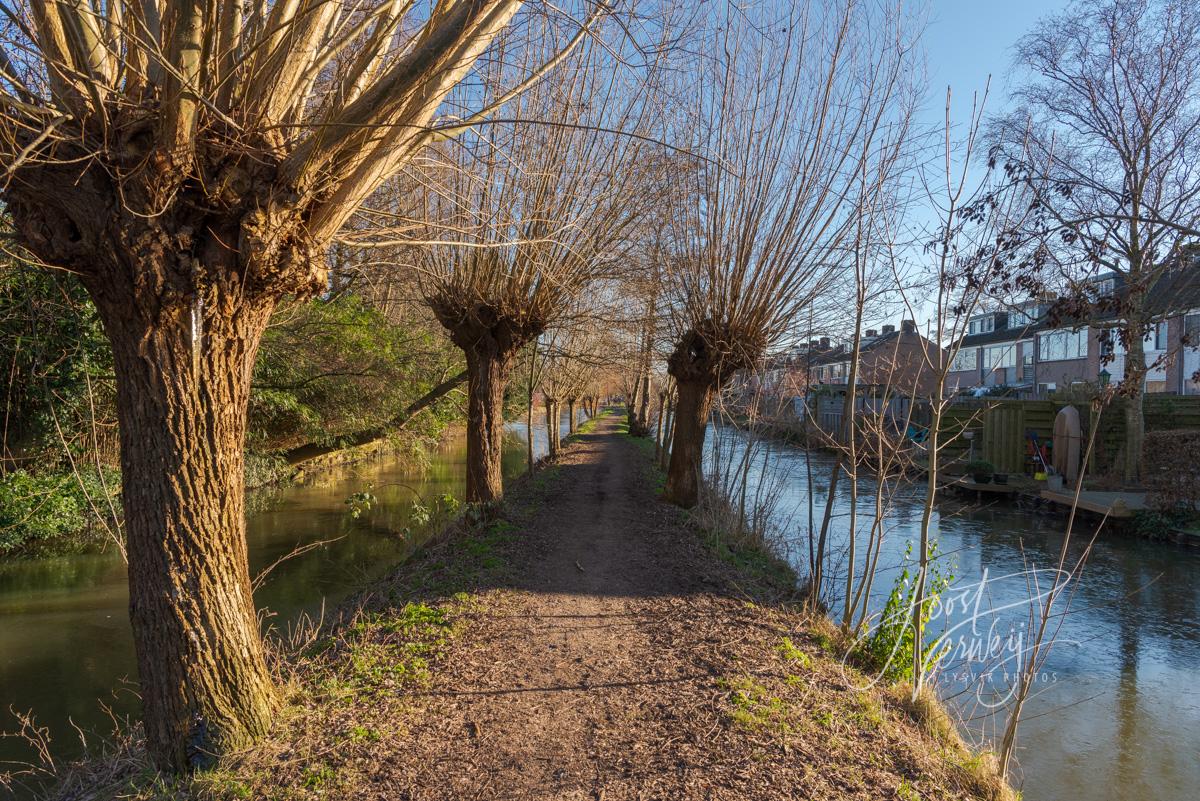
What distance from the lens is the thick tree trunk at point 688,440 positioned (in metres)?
11.9

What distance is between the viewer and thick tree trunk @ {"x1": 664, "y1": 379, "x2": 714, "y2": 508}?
1189 centimetres

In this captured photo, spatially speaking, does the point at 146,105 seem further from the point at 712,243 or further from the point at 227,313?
the point at 712,243

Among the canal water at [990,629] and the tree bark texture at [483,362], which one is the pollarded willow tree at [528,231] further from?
the canal water at [990,629]

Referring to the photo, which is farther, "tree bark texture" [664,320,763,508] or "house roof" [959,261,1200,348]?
"tree bark texture" [664,320,763,508]

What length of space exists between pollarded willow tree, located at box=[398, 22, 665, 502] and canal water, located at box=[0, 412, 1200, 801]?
351 cm

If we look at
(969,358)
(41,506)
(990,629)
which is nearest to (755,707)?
(990,629)

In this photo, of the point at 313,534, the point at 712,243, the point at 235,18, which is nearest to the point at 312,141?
the point at 235,18

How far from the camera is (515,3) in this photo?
3529 mm

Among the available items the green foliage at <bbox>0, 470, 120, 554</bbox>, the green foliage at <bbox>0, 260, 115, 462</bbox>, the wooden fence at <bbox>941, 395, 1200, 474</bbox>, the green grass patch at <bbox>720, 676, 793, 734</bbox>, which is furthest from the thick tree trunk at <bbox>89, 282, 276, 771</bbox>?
the wooden fence at <bbox>941, 395, 1200, 474</bbox>

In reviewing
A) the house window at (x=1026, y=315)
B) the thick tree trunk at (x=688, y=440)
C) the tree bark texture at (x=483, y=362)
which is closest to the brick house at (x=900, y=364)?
the house window at (x=1026, y=315)

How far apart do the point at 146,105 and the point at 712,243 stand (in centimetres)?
838

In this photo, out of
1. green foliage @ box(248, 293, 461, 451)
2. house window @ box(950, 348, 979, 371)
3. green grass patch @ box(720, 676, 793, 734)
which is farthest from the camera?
house window @ box(950, 348, 979, 371)

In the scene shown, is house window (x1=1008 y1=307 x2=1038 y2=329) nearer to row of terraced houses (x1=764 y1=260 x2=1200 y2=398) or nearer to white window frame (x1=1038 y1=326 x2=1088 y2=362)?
row of terraced houses (x1=764 y1=260 x2=1200 y2=398)

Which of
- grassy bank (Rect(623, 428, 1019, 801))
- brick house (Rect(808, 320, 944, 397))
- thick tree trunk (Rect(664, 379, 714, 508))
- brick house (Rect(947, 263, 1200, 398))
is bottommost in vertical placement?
grassy bank (Rect(623, 428, 1019, 801))
